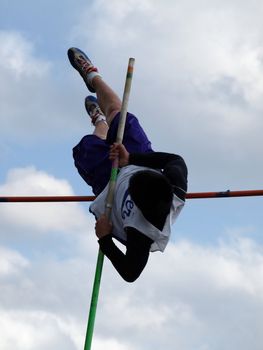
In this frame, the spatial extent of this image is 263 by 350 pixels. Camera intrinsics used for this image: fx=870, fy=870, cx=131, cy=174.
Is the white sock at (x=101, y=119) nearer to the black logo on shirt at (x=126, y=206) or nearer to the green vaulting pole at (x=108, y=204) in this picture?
the green vaulting pole at (x=108, y=204)

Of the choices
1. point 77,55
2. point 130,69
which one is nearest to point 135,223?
point 130,69

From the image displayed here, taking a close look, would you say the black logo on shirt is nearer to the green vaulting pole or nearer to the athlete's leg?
the green vaulting pole

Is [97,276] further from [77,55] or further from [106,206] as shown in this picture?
[77,55]

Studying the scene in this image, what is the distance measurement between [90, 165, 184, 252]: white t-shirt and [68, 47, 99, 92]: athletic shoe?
1.43 metres

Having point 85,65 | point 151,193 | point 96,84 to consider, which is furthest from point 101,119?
point 151,193

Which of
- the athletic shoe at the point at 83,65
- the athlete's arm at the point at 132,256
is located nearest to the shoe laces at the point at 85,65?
the athletic shoe at the point at 83,65

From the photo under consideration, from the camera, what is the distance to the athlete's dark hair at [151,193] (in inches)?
254

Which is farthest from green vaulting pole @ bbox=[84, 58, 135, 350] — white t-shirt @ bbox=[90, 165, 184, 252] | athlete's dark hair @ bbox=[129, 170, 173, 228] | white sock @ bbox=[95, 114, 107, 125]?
white sock @ bbox=[95, 114, 107, 125]

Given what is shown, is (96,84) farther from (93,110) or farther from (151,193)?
(151,193)

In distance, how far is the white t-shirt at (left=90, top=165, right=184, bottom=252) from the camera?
666 cm

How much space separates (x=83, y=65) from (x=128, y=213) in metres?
2.18

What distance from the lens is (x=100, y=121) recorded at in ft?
27.3

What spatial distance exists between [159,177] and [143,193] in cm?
18

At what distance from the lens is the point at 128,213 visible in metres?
6.75
